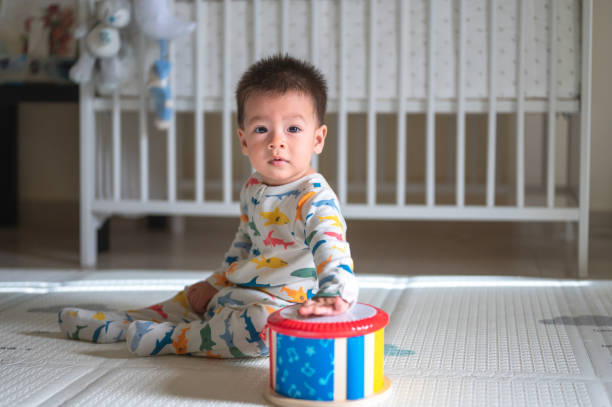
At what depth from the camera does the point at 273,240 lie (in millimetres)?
1062

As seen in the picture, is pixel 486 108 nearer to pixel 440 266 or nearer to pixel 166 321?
pixel 440 266

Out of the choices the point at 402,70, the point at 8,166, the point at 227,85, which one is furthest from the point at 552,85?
the point at 8,166

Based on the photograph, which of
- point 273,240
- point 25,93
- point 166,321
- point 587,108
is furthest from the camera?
point 25,93

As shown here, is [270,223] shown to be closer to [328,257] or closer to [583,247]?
[328,257]

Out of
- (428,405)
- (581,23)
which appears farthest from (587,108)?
(428,405)

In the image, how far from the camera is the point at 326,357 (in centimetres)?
81

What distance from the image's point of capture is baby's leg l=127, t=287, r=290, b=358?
39.2 inches

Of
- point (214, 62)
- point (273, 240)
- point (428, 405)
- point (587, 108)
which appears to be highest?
point (214, 62)

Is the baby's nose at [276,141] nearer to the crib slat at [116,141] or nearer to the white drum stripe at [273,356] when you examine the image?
the white drum stripe at [273,356]

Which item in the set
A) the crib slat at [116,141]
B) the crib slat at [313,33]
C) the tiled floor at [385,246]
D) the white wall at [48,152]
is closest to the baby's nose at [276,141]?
the crib slat at [313,33]

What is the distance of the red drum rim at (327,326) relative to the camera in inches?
31.9

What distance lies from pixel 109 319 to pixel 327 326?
457mm

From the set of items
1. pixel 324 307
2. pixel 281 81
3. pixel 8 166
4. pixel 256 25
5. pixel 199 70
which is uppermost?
pixel 256 25

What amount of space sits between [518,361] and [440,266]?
0.87 m
